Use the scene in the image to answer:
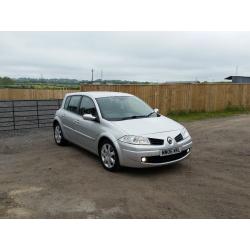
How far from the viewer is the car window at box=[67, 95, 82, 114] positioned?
723 cm

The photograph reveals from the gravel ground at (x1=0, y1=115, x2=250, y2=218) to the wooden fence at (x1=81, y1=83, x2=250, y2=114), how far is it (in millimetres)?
7537

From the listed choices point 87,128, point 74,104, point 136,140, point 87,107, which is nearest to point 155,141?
point 136,140

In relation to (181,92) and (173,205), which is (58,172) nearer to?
(173,205)

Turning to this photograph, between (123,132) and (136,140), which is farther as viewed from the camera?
(123,132)

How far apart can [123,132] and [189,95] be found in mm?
11178

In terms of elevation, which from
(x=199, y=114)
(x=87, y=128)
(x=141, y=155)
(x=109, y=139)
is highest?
(x=87, y=128)

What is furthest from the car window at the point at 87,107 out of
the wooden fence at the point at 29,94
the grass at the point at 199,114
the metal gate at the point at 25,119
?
the wooden fence at the point at 29,94

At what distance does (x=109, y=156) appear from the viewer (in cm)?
573

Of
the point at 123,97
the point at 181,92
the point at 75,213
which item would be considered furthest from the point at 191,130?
the point at 75,213

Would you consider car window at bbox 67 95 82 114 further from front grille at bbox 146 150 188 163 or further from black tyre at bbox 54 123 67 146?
front grille at bbox 146 150 188 163

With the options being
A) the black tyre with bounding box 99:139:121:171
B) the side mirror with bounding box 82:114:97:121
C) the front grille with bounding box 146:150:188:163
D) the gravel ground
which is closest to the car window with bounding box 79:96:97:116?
the side mirror with bounding box 82:114:97:121

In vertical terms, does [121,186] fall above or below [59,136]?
below

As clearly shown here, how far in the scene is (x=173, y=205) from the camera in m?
4.20

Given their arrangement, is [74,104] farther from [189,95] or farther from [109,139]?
[189,95]
